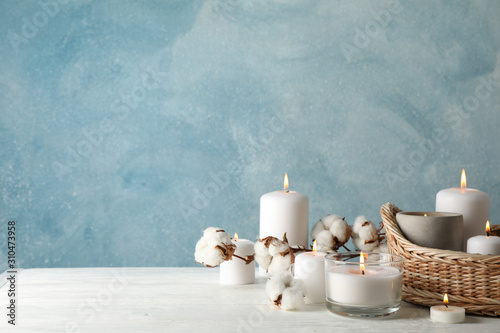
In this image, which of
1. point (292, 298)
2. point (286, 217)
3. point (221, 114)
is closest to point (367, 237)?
point (286, 217)

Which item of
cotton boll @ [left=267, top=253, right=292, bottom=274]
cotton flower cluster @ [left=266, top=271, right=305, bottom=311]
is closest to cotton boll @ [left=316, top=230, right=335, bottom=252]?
cotton boll @ [left=267, top=253, right=292, bottom=274]

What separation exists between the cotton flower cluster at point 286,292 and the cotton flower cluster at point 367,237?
0.81ft

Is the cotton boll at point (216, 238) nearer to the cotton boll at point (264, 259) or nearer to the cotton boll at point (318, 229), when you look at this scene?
the cotton boll at point (264, 259)

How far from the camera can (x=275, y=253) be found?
1004mm

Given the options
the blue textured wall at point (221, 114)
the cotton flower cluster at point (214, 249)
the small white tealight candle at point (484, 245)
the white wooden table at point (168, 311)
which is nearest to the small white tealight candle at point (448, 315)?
the white wooden table at point (168, 311)

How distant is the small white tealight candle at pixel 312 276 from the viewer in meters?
0.93

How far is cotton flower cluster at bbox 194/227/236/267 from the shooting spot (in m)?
1.00

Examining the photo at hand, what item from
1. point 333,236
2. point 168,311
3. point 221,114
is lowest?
point 168,311

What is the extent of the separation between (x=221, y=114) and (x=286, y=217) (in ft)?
3.66

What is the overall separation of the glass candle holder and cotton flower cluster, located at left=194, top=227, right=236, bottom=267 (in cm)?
22

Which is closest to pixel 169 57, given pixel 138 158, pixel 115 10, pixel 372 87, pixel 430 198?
pixel 115 10

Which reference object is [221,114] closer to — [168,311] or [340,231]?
[340,231]

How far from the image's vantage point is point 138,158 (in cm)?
215

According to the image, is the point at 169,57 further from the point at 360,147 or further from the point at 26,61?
the point at 360,147
